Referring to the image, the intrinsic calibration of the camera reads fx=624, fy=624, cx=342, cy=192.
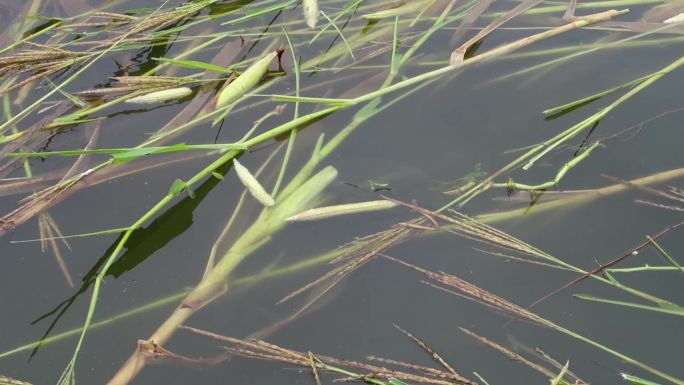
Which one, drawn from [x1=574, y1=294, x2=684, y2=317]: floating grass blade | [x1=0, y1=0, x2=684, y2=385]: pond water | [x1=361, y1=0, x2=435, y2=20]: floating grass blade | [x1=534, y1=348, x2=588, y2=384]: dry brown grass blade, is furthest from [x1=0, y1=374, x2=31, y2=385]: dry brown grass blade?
[x1=361, y1=0, x2=435, y2=20]: floating grass blade

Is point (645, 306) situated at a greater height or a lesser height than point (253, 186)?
lesser

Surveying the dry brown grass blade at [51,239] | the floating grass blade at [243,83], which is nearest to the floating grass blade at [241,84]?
the floating grass blade at [243,83]

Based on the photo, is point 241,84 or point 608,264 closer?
point 608,264

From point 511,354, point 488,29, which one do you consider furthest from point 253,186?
point 488,29

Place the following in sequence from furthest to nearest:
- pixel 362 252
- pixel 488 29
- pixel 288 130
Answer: pixel 488 29 → pixel 288 130 → pixel 362 252

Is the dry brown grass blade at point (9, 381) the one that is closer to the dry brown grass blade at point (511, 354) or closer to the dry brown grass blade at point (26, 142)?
the dry brown grass blade at point (26, 142)

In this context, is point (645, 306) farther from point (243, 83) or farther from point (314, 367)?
point (243, 83)

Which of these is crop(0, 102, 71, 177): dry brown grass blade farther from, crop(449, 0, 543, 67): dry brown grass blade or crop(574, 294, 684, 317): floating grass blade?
crop(574, 294, 684, 317): floating grass blade
